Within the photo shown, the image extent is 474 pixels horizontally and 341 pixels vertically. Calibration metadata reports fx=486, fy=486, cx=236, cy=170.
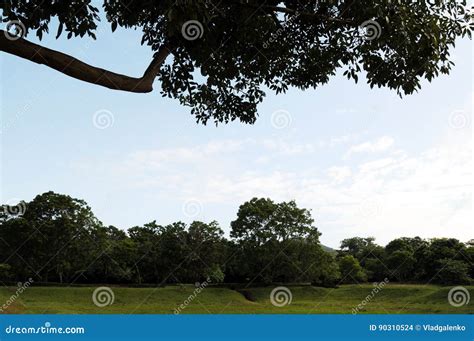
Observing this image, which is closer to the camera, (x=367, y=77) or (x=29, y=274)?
(x=367, y=77)

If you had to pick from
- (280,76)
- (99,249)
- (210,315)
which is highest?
A: (280,76)

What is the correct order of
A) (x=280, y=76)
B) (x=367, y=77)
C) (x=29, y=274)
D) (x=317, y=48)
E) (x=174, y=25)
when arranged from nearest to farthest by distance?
(x=174, y=25) < (x=367, y=77) < (x=317, y=48) < (x=280, y=76) < (x=29, y=274)

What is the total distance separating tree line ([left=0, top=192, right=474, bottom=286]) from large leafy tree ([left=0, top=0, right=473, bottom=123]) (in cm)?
3808

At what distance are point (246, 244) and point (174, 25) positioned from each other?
45676 mm

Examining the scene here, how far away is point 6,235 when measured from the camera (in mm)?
43750

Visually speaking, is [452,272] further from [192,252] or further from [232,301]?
[192,252]

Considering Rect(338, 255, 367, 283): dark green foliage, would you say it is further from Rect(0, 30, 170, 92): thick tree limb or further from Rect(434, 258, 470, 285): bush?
Rect(0, 30, 170, 92): thick tree limb

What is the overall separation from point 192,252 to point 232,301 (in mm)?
6090

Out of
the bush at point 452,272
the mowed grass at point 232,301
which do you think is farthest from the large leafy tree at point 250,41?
the bush at point 452,272

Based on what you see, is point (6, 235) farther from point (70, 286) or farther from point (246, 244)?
Result: point (246, 244)

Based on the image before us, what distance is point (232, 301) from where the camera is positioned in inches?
1831

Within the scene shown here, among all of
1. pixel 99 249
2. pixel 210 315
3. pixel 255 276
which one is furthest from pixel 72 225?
pixel 255 276

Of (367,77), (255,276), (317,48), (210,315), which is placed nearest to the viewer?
(367,77)

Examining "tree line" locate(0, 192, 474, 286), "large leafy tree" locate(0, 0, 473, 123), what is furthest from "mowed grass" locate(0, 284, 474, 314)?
"large leafy tree" locate(0, 0, 473, 123)
